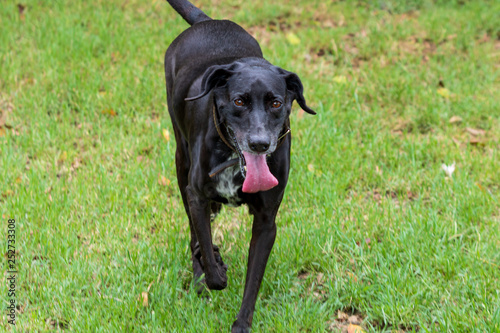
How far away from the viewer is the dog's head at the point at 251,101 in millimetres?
2902

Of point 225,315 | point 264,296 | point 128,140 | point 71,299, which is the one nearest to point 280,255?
point 264,296

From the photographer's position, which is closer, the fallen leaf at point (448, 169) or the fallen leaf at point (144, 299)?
the fallen leaf at point (144, 299)

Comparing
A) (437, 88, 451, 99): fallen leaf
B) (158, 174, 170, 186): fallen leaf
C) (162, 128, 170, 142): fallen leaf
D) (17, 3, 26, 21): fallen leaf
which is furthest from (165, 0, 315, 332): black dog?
(17, 3, 26, 21): fallen leaf

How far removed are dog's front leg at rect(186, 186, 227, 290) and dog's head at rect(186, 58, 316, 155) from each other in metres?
0.59

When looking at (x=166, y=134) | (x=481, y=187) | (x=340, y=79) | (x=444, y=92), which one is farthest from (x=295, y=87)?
(x=444, y=92)

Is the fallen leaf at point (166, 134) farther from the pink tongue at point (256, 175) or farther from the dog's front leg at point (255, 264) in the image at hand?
the pink tongue at point (256, 175)

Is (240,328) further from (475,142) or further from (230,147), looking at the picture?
(475,142)

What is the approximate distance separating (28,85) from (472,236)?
4.78m

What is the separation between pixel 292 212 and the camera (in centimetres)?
438

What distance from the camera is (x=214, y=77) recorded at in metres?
3.12

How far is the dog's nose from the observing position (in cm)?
283

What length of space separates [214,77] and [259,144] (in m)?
0.54

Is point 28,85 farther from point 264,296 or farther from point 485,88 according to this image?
point 485,88

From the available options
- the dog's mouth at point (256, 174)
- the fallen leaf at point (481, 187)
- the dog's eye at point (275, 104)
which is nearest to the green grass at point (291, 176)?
the fallen leaf at point (481, 187)
